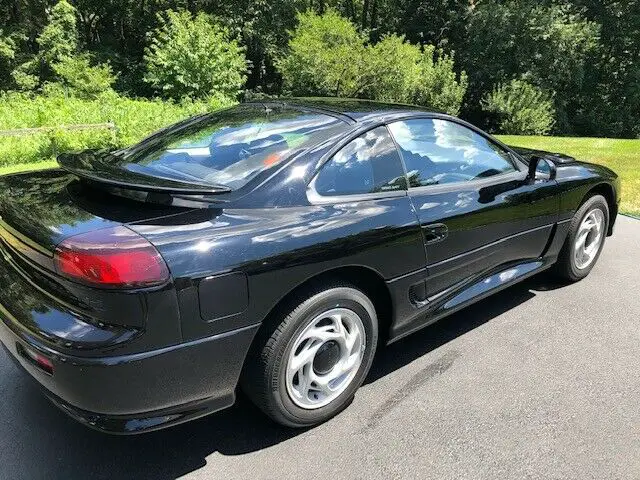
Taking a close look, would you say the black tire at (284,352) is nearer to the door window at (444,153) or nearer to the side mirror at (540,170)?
the door window at (444,153)

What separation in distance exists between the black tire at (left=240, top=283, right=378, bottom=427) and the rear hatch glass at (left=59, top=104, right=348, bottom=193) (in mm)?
620

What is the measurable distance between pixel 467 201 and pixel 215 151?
1.46 meters

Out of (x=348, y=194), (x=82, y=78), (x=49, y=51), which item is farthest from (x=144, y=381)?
(x=49, y=51)

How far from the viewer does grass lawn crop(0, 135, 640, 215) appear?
7594 millimetres

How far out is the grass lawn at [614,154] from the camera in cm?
747

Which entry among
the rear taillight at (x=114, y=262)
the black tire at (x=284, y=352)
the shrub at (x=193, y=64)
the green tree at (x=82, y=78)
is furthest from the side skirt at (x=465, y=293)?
the green tree at (x=82, y=78)

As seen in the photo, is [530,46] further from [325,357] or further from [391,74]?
[325,357]

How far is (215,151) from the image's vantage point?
288 centimetres

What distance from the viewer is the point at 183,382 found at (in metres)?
2.17

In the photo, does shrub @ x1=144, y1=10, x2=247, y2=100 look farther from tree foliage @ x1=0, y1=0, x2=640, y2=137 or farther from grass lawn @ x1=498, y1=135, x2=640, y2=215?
grass lawn @ x1=498, y1=135, x2=640, y2=215

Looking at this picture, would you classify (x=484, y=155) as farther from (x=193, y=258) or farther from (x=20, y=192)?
(x=20, y=192)

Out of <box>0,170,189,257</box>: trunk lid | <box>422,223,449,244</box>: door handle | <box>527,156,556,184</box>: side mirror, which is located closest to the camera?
<box>0,170,189,257</box>: trunk lid

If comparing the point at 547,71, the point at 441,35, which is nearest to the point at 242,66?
the point at 441,35

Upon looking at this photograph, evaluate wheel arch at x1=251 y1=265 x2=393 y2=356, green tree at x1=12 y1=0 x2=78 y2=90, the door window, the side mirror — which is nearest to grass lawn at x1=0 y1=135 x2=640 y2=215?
the side mirror
